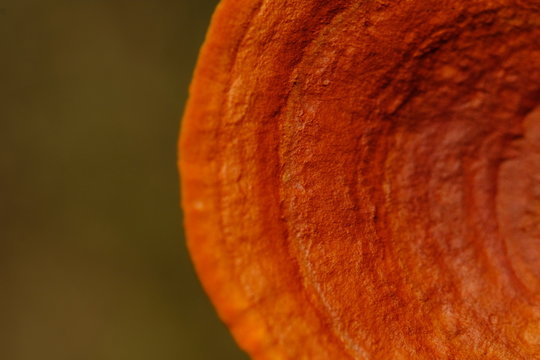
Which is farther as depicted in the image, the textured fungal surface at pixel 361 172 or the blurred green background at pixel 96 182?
the blurred green background at pixel 96 182

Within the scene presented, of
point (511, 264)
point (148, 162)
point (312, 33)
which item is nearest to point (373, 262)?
point (511, 264)

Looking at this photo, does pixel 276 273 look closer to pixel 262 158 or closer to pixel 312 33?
pixel 262 158

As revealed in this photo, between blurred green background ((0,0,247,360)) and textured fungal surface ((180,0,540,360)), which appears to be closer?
textured fungal surface ((180,0,540,360))

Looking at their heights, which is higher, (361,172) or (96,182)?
(96,182)

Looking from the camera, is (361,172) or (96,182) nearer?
(361,172)
